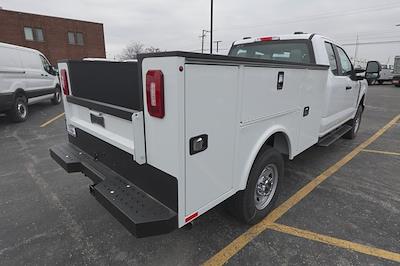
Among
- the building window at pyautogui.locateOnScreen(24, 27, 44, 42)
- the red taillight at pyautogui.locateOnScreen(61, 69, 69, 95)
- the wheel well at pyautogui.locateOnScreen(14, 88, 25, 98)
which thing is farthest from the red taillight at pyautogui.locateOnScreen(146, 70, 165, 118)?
the building window at pyautogui.locateOnScreen(24, 27, 44, 42)

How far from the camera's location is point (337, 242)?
2639mm

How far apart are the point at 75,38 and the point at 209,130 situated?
36.9m

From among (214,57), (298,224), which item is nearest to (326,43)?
(298,224)

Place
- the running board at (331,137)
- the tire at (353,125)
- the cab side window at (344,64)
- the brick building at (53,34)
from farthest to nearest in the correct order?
1. the brick building at (53,34)
2. the tire at (353,125)
3. the cab side window at (344,64)
4. the running board at (331,137)

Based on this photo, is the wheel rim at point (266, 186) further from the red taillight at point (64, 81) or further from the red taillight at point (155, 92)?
the red taillight at point (64, 81)

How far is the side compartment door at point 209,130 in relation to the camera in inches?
68.4

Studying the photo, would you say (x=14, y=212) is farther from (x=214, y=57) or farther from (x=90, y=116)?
(x=214, y=57)

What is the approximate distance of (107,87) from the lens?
2.44 meters

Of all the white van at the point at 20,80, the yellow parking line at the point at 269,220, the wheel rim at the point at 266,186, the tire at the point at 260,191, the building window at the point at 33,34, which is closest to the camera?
the yellow parking line at the point at 269,220

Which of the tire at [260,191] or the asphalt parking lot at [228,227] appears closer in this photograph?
the asphalt parking lot at [228,227]

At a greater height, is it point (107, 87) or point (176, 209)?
point (107, 87)

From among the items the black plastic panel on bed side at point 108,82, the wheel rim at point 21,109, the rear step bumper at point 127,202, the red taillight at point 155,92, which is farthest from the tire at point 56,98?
the red taillight at point 155,92

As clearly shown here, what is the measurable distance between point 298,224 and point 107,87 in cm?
250

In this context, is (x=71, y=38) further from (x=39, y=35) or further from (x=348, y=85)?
(x=348, y=85)
